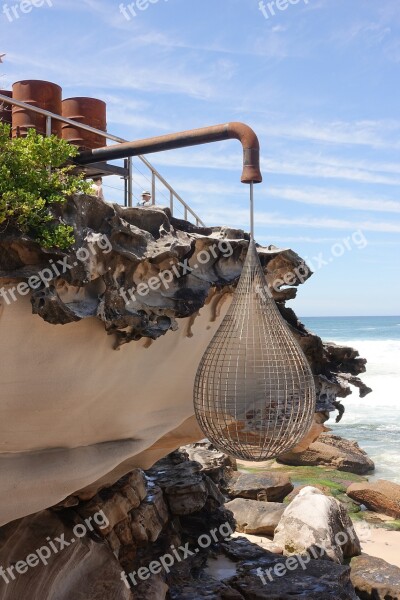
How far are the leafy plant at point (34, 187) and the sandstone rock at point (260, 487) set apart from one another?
8.74 metres

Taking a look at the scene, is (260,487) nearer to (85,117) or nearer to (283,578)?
(283,578)

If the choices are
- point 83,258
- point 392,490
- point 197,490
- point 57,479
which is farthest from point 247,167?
point 392,490

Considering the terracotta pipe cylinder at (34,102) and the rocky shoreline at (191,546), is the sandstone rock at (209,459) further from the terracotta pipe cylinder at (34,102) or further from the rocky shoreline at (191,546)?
the terracotta pipe cylinder at (34,102)

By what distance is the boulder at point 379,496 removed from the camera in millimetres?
12617

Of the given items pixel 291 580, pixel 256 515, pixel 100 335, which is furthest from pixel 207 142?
pixel 256 515

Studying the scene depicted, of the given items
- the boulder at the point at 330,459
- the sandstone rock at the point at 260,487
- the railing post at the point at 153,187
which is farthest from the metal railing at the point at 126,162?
the boulder at the point at 330,459

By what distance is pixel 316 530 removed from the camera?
9.24m

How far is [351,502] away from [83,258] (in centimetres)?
1088

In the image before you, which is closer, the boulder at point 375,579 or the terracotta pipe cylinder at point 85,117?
the terracotta pipe cylinder at point 85,117

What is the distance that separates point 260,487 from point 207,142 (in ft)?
31.0

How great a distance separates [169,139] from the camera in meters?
3.84

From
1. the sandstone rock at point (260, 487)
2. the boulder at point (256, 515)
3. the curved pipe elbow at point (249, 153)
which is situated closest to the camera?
the curved pipe elbow at point (249, 153)

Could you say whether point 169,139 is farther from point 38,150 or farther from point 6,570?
point 6,570

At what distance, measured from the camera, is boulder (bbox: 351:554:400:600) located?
830 centimetres
